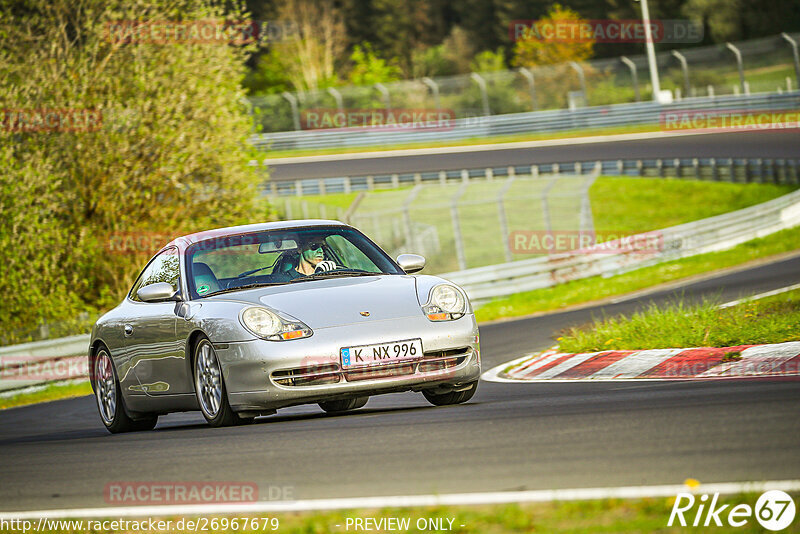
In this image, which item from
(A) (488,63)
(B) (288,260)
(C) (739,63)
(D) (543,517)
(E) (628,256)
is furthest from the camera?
(A) (488,63)

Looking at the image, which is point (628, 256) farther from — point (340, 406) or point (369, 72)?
point (369, 72)

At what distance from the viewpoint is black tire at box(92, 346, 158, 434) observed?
970 centimetres

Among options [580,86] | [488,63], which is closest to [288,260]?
[580,86]

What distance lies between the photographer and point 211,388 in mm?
8266

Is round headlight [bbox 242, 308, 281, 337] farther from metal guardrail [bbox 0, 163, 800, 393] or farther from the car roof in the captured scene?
metal guardrail [bbox 0, 163, 800, 393]

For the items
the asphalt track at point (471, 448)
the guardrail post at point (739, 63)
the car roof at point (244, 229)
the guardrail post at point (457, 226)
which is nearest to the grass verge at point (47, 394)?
the guardrail post at point (457, 226)

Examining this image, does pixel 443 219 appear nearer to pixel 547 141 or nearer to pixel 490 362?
pixel 547 141

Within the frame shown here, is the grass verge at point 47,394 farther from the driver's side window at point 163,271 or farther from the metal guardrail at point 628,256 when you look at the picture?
the driver's side window at point 163,271

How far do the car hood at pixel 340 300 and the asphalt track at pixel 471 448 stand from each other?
68 centimetres

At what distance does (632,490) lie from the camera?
4.75 metres

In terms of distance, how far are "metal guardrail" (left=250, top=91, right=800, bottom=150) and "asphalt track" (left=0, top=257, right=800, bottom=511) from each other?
34.6 meters

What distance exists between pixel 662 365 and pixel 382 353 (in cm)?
280

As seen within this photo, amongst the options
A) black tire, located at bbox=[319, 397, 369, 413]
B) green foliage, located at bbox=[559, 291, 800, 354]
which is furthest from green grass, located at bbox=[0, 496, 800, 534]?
green foliage, located at bbox=[559, 291, 800, 354]

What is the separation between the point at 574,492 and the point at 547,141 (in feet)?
137
